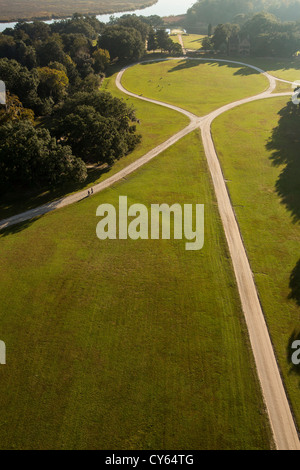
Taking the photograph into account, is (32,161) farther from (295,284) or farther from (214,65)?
(214,65)

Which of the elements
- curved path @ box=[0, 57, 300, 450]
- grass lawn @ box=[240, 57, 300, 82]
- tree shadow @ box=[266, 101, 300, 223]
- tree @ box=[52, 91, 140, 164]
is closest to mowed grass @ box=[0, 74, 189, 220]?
curved path @ box=[0, 57, 300, 450]

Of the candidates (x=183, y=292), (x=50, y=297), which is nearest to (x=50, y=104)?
(x=50, y=297)

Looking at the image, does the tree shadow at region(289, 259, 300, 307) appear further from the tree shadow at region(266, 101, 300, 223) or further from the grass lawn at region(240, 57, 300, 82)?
the grass lawn at region(240, 57, 300, 82)

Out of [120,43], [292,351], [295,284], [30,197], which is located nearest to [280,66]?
[120,43]

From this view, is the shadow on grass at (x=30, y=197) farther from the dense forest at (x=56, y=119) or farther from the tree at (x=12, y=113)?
the tree at (x=12, y=113)

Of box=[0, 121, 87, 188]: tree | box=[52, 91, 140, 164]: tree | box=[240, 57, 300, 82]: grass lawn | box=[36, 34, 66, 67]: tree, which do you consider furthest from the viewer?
box=[240, 57, 300, 82]: grass lawn
